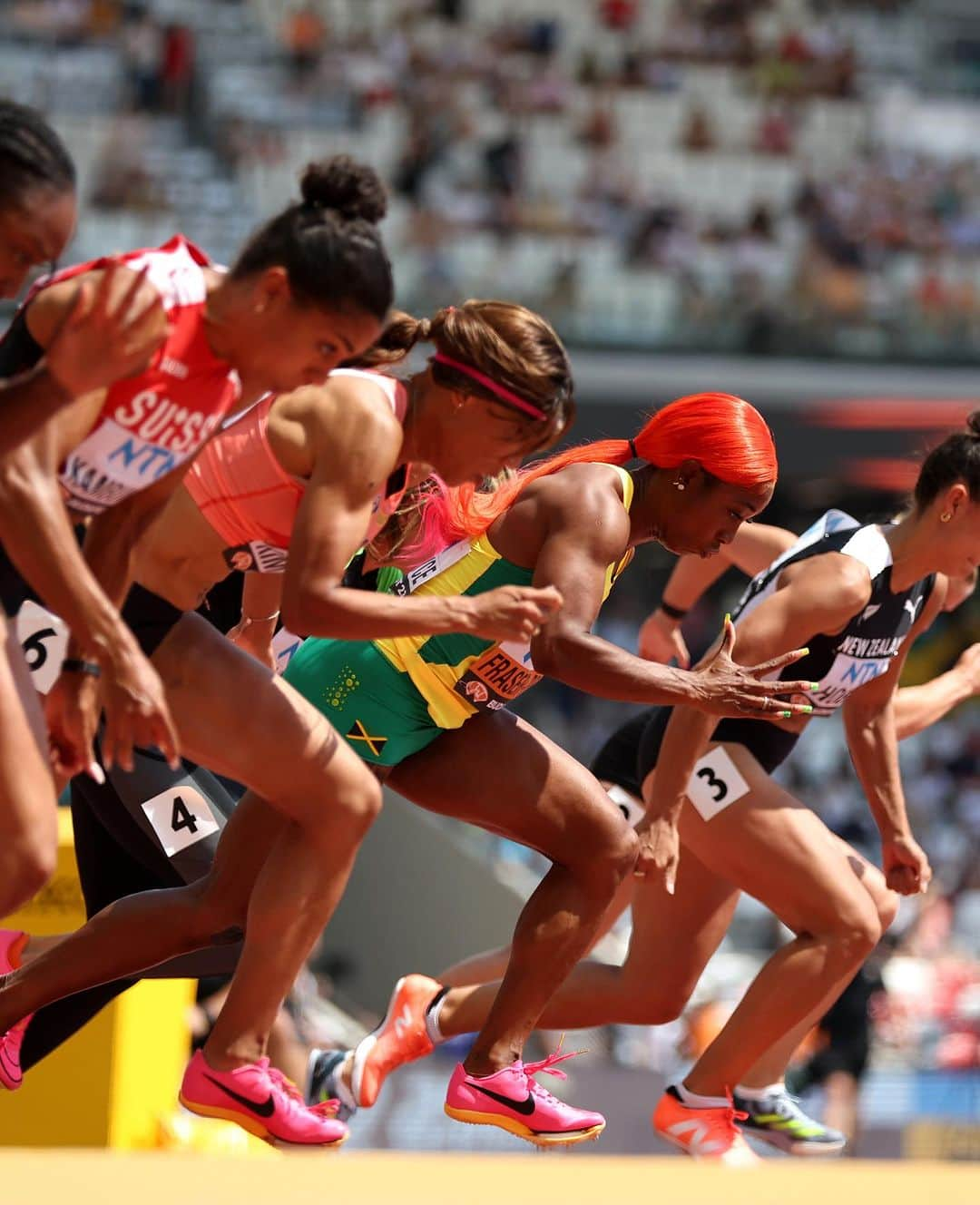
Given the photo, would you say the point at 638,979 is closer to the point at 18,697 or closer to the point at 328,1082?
the point at 328,1082

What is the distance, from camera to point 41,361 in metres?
3.21

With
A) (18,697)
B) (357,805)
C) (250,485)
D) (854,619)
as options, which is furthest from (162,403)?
(854,619)

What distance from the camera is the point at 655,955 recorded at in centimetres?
508

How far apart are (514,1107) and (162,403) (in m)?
1.81

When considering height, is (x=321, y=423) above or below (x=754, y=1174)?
above

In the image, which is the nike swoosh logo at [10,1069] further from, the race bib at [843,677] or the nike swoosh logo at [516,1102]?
the race bib at [843,677]

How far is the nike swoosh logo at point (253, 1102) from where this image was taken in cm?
373

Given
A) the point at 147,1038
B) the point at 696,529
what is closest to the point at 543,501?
the point at 696,529

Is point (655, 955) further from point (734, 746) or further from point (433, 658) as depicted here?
point (433, 658)

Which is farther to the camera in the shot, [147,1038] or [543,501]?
[147,1038]

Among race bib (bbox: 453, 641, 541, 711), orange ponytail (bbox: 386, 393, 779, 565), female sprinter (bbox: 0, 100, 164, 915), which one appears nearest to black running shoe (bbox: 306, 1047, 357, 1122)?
race bib (bbox: 453, 641, 541, 711)

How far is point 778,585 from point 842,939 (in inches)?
37.8

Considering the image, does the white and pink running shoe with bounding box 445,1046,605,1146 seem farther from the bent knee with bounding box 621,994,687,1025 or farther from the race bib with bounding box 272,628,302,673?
the race bib with bounding box 272,628,302,673

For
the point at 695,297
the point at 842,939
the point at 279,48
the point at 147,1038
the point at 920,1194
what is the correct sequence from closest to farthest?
the point at 920,1194
the point at 842,939
the point at 147,1038
the point at 695,297
the point at 279,48
